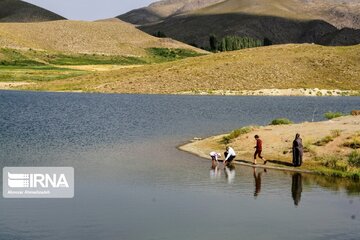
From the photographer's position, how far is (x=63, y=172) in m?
33.2

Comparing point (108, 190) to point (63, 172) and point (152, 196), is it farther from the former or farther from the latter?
point (63, 172)

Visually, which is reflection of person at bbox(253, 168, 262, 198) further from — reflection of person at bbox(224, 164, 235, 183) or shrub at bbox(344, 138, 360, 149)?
shrub at bbox(344, 138, 360, 149)

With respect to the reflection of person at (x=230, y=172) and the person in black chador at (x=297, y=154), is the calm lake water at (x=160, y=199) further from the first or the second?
the person in black chador at (x=297, y=154)

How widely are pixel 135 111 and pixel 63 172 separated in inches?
2012

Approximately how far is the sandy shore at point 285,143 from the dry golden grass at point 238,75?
96.9m

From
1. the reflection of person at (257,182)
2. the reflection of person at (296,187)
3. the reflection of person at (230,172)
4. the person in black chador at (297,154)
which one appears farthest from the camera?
the person in black chador at (297,154)

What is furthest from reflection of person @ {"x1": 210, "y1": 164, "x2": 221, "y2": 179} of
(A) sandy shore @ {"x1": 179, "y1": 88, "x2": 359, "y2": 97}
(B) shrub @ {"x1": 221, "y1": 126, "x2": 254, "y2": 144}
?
(A) sandy shore @ {"x1": 179, "y1": 88, "x2": 359, "y2": 97}

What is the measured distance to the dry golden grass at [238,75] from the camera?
150 meters

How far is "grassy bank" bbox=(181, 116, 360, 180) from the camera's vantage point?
121 ft

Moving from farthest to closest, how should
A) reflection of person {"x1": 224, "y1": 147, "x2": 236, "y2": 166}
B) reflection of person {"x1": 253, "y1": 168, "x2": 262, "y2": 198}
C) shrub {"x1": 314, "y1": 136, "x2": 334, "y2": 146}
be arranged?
shrub {"x1": 314, "y1": 136, "x2": 334, "y2": 146}
reflection of person {"x1": 224, "y1": 147, "x2": 236, "y2": 166}
reflection of person {"x1": 253, "y1": 168, "x2": 262, "y2": 198}

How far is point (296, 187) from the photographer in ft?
102

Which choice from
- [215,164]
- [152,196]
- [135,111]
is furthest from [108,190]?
[135,111]

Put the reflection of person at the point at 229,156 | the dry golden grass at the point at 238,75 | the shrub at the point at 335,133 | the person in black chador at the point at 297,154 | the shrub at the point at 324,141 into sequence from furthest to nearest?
the dry golden grass at the point at 238,75 < the shrub at the point at 335,133 < the shrub at the point at 324,141 < the reflection of person at the point at 229,156 < the person in black chador at the point at 297,154

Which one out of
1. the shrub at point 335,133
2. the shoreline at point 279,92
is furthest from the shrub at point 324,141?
the shoreline at point 279,92
